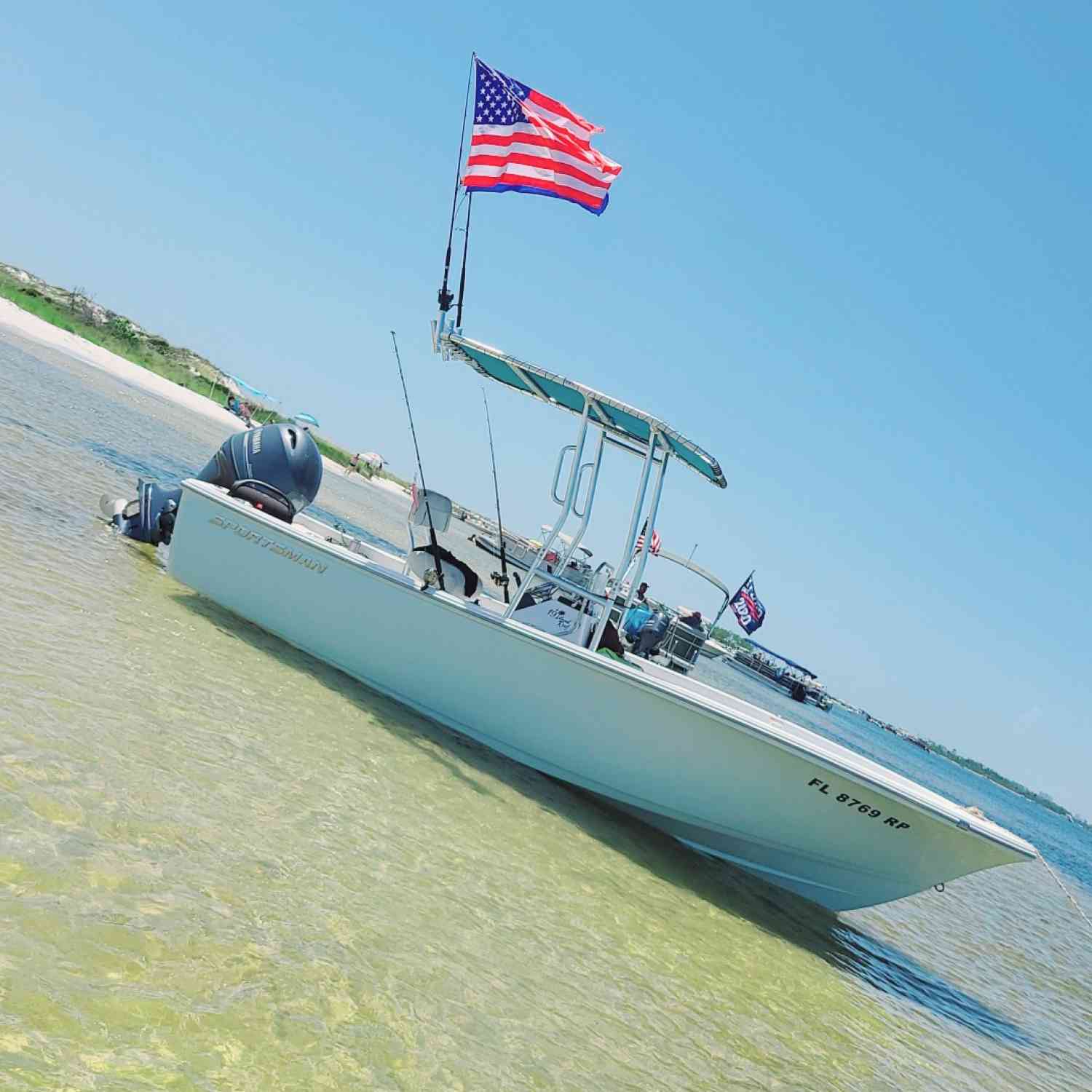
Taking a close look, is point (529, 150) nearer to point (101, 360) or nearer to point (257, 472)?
point (257, 472)

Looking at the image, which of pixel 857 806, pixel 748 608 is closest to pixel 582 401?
pixel 857 806

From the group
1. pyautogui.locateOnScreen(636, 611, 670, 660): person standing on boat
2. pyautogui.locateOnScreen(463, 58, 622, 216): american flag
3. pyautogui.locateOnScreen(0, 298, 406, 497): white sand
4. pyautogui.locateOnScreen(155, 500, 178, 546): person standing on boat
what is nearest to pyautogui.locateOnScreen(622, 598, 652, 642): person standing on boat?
pyautogui.locateOnScreen(636, 611, 670, 660): person standing on boat

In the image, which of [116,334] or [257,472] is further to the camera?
[116,334]

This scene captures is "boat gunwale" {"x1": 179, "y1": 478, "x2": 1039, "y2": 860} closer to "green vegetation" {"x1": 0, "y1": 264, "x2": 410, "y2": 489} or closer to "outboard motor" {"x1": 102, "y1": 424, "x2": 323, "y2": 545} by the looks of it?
"outboard motor" {"x1": 102, "y1": 424, "x2": 323, "y2": 545}

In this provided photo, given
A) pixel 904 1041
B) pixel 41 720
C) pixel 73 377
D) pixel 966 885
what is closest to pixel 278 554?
pixel 41 720

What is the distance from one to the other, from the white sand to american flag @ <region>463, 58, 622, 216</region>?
127 ft

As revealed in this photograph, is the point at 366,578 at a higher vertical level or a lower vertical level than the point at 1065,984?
higher

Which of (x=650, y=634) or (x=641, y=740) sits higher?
(x=650, y=634)

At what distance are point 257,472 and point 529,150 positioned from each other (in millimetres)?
4739

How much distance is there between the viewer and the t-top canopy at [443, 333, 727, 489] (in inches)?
322

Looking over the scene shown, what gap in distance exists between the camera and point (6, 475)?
11367 mm

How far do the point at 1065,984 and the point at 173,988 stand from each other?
10.8 meters

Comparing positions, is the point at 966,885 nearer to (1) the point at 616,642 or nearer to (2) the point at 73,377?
(1) the point at 616,642

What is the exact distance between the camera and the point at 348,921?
13.9 feet
